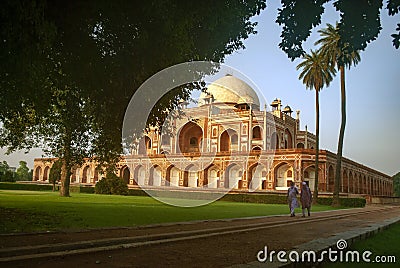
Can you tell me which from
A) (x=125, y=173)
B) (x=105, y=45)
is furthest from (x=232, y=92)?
(x=105, y=45)

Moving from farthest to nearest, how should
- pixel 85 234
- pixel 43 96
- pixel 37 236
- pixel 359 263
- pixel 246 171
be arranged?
pixel 246 171, pixel 43 96, pixel 85 234, pixel 37 236, pixel 359 263

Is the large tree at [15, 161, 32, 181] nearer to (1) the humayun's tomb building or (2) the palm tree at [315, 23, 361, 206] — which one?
(1) the humayun's tomb building

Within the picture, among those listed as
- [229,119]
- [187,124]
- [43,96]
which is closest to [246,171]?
[229,119]

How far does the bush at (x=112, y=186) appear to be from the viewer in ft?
133

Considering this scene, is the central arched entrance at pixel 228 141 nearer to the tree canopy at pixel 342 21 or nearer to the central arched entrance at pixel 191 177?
the central arched entrance at pixel 191 177

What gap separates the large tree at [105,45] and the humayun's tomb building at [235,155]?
98.2 feet

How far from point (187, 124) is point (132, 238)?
52.8m

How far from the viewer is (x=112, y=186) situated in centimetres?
4050

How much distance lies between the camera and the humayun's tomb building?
45.9 m

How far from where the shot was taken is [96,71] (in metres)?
10.5

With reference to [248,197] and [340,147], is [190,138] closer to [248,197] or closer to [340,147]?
[248,197]

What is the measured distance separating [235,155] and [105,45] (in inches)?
1553

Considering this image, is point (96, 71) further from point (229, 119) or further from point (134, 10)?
point (229, 119)

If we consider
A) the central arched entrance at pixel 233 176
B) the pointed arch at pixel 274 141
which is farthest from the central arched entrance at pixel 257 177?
the pointed arch at pixel 274 141
